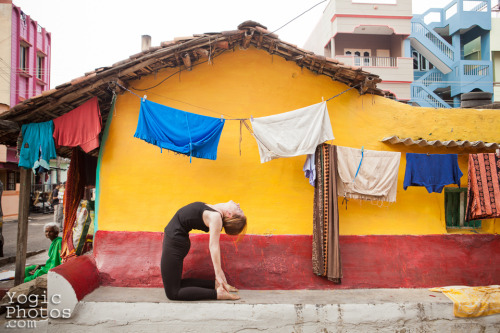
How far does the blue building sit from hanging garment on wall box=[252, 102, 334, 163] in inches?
678

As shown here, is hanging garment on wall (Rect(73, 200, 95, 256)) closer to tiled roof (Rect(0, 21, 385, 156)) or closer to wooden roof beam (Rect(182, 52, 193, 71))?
tiled roof (Rect(0, 21, 385, 156))

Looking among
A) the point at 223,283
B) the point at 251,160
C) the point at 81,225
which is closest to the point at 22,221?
the point at 81,225

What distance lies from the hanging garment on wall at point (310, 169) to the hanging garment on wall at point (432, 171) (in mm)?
1564

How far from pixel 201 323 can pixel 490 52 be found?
24200mm

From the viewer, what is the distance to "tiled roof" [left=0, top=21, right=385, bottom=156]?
5.00 m

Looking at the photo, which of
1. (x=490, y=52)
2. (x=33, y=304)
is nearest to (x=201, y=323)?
(x=33, y=304)

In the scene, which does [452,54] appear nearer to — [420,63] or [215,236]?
[420,63]

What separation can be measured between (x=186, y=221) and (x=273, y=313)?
1.65 meters

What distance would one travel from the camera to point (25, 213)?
568 cm

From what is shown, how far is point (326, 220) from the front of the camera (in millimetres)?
5293

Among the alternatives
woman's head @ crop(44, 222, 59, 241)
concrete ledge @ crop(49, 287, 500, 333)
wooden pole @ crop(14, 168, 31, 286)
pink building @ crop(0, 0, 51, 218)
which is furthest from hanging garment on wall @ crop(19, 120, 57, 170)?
pink building @ crop(0, 0, 51, 218)

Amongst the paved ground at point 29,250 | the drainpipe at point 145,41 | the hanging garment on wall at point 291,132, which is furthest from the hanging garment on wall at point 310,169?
the paved ground at point 29,250

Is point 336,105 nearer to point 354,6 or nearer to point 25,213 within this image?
point 25,213

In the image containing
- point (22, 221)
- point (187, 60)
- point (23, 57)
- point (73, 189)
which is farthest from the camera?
point (23, 57)
